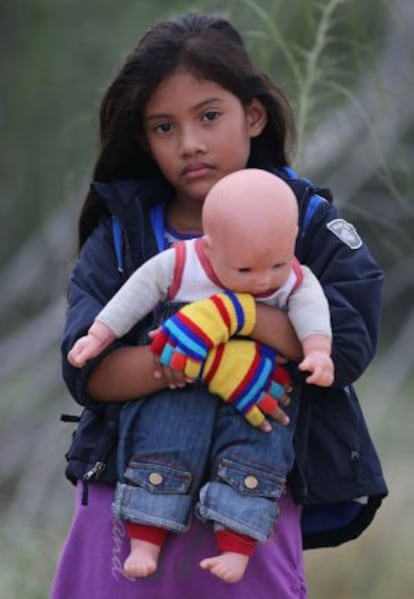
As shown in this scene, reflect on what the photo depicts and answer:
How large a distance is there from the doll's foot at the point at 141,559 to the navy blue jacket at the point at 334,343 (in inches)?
6.4

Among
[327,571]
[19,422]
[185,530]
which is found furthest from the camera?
[19,422]

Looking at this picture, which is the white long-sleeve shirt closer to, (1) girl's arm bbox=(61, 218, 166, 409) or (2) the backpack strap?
(1) girl's arm bbox=(61, 218, 166, 409)

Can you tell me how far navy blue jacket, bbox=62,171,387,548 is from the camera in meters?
3.27

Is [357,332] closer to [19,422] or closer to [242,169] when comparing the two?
[242,169]

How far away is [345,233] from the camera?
335 centimetres

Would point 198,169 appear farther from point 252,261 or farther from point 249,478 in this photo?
point 249,478

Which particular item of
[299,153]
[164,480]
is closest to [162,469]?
[164,480]

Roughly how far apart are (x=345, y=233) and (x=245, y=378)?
37cm

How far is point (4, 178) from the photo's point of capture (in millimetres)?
7113

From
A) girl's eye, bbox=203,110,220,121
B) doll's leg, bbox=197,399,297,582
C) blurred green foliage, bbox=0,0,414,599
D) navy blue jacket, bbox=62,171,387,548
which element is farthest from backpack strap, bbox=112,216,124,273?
blurred green foliage, bbox=0,0,414,599

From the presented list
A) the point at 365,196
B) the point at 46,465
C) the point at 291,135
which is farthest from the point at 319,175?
the point at 291,135

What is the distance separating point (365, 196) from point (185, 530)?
3213mm

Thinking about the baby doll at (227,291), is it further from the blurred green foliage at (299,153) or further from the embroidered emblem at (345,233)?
the blurred green foliage at (299,153)

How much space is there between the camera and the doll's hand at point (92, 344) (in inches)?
126
